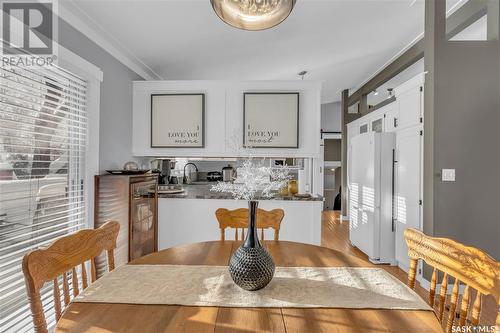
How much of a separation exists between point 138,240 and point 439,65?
11.2 ft

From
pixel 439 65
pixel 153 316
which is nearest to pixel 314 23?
pixel 439 65

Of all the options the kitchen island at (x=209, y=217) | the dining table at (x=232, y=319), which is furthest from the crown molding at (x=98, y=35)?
the dining table at (x=232, y=319)

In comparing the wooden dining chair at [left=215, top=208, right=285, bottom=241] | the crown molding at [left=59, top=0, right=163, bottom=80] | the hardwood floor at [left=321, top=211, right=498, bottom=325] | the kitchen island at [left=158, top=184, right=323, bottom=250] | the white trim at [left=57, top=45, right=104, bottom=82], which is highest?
the crown molding at [left=59, top=0, right=163, bottom=80]

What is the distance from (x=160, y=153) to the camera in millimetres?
3326

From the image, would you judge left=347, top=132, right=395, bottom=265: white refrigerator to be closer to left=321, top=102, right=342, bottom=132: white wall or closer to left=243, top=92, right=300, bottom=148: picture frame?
left=243, top=92, right=300, bottom=148: picture frame

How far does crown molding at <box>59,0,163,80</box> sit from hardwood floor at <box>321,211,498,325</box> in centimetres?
368

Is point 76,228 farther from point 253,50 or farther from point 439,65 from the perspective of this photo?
point 439,65

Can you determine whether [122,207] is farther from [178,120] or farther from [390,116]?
[390,116]

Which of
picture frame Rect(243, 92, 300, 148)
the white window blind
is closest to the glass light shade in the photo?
the white window blind

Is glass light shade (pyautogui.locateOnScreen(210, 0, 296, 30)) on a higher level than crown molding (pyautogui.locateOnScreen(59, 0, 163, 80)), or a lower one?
lower

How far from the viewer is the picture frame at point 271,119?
3162 millimetres

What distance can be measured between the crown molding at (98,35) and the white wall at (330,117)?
5376mm

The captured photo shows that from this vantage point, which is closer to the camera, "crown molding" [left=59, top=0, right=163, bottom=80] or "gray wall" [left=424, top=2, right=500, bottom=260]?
"crown molding" [left=59, top=0, right=163, bottom=80]

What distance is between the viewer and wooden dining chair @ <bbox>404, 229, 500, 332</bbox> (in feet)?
2.84
